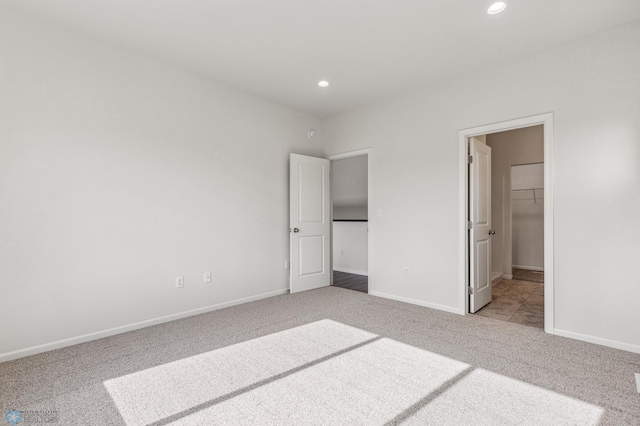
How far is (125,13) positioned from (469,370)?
376cm

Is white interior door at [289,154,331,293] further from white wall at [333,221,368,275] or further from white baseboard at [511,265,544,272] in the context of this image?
white baseboard at [511,265,544,272]

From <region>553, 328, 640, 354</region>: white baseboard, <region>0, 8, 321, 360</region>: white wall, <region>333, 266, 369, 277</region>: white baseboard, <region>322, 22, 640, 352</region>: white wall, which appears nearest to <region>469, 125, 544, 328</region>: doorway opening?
<region>322, 22, 640, 352</region>: white wall

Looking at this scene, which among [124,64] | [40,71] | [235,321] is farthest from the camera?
[235,321]

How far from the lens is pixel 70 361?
241 centimetres

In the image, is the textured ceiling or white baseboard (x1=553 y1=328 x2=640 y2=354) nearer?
the textured ceiling

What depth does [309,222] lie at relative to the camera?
4.79 m

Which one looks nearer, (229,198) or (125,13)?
(125,13)

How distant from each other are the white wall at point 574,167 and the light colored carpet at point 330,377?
46cm

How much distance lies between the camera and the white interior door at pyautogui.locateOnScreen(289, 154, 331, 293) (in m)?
4.59

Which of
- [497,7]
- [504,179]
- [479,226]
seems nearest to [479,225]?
[479,226]

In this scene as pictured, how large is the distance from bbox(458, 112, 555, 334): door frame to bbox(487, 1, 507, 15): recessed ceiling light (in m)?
1.15

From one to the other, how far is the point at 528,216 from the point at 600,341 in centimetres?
423

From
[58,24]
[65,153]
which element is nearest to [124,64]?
[58,24]

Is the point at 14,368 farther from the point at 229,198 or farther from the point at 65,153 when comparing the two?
the point at 229,198
